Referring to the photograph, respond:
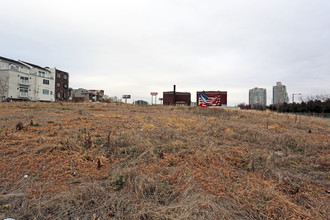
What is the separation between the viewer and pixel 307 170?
10.7ft

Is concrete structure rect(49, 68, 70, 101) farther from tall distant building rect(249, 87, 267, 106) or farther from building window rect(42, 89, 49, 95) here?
tall distant building rect(249, 87, 267, 106)

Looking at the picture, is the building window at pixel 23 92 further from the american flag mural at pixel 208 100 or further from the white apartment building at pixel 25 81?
the american flag mural at pixel 208 100

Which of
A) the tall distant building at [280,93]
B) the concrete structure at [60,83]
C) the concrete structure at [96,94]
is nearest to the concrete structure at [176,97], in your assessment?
the concrete structure at [60,83]

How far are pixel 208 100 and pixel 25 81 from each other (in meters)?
49.0

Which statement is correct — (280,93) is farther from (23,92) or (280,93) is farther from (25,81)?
(23,92)

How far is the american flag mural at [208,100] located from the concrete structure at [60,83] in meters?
47.2

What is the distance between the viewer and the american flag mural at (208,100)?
2812 cm

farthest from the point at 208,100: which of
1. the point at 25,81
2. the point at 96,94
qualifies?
the point at 96,94

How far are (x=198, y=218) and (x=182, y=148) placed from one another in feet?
8.13

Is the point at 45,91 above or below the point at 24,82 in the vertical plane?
below

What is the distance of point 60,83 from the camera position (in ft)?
170

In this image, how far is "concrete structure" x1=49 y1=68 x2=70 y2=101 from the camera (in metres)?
50.2

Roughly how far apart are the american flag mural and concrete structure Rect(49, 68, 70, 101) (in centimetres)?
4721

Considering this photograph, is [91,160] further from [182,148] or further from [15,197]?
[182,148]
